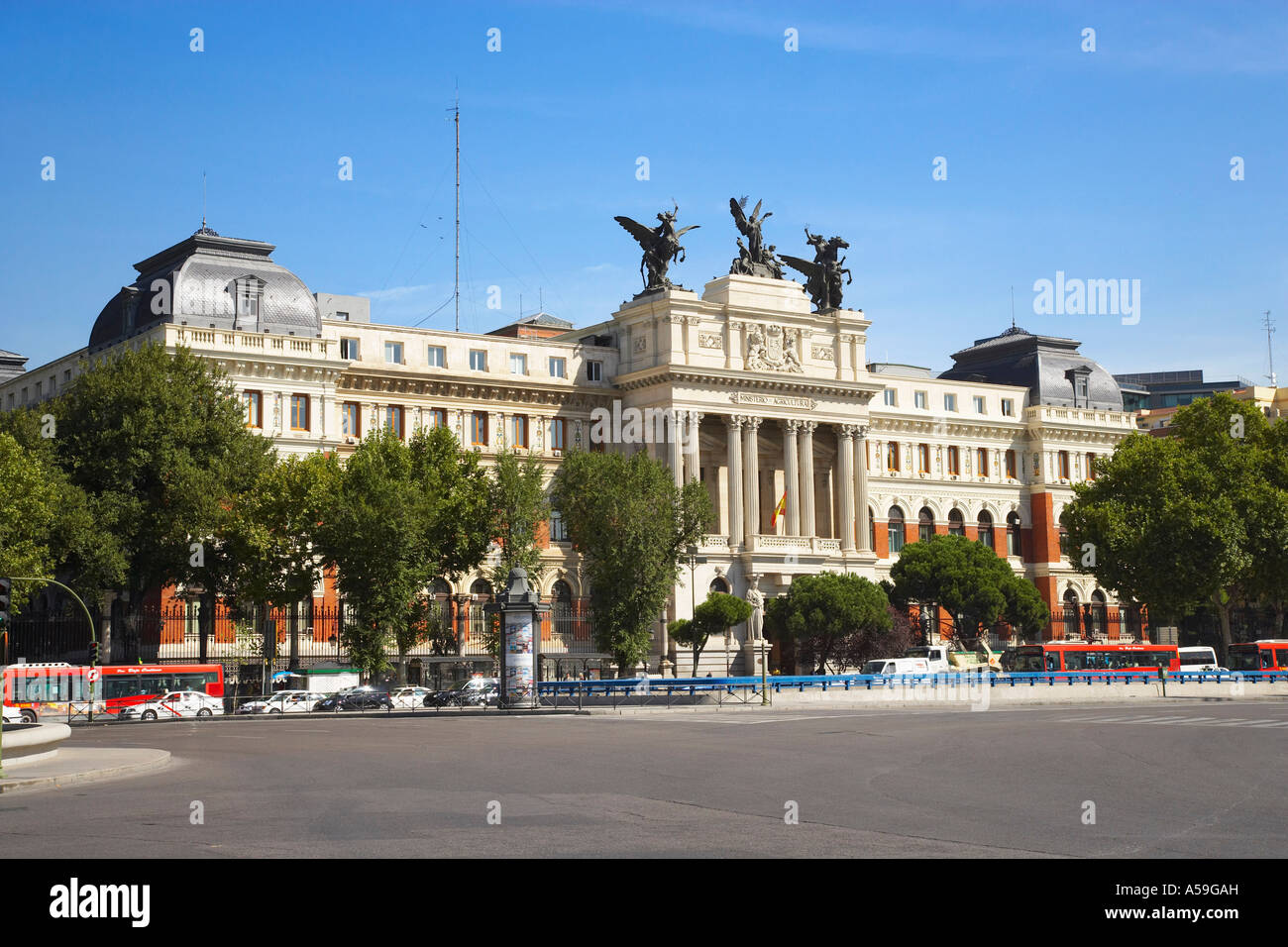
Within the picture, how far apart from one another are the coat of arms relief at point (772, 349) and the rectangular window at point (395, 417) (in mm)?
19887

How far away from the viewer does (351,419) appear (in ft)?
259

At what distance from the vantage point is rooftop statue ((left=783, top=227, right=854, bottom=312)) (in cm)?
8888

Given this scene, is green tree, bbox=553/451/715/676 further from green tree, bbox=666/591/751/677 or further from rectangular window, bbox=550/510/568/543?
rectangular window, bbox=550/510/568/543

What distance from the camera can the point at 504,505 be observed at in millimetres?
69125

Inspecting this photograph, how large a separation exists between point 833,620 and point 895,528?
2356 centimetres

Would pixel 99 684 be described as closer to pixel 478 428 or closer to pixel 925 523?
pixel 478 428

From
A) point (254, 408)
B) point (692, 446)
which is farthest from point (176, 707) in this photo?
point (692, 446)

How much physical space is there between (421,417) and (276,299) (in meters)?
10.3

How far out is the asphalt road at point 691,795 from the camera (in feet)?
51.0

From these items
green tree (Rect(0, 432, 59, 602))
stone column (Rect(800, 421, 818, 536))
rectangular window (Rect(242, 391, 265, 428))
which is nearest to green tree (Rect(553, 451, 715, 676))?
rectangular window (Rect(242, 391, 265, 428))

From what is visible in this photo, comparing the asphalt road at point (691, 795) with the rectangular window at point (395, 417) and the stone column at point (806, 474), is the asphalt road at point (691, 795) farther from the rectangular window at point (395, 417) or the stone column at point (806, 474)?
the stone column at point (806, 474)

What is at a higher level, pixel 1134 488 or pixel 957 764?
pixel 1134 488
